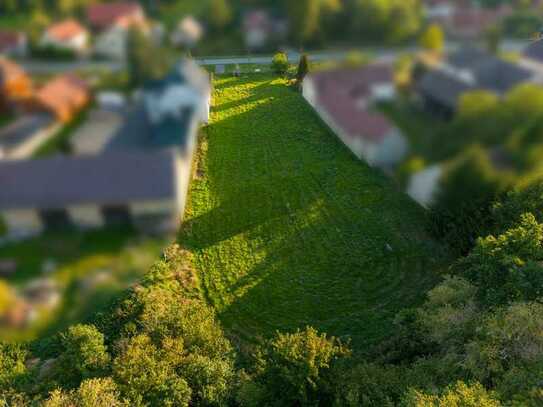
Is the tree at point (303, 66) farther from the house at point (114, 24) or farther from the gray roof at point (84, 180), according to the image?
the gray roof at point (84, 180)

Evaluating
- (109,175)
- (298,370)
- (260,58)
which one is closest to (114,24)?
(109,175)

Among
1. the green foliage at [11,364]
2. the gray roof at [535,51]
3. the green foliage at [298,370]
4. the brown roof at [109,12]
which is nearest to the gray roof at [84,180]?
the brown roof at [109,12]

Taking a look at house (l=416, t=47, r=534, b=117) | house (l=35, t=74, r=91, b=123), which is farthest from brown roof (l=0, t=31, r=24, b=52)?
house (l=416, t=47, r=534, b=117)

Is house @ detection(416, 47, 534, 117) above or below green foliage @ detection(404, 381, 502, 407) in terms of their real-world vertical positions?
above

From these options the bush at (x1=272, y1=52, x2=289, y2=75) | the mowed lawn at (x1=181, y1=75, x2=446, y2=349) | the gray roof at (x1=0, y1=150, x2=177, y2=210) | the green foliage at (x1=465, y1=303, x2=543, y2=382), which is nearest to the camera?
the gray roof at (x1=0, y1=150, x2=177, y2=210)

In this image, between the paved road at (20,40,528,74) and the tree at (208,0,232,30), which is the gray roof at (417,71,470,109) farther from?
the tree at (208,0,232,30)

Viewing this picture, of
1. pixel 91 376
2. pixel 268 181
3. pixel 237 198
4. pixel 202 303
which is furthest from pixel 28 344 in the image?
pixel 268 181

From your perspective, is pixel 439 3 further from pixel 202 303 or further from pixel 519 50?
pixel 202 303
